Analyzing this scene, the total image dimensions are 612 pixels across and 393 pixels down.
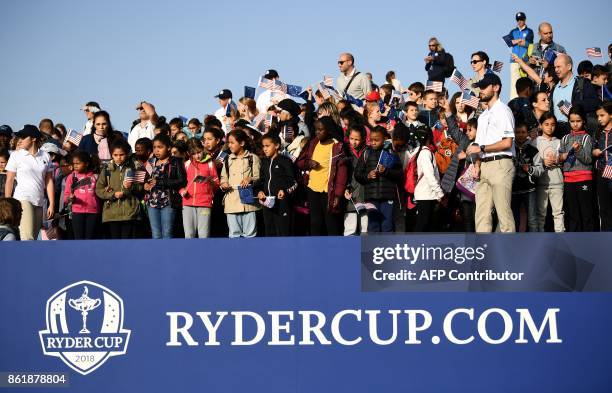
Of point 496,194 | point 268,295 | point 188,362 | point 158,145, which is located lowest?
point 188,362

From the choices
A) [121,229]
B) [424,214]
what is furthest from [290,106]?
[121,229]

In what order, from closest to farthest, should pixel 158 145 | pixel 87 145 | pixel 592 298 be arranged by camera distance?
pixel 592 298 < pixel 158 145 < pixel 87 145

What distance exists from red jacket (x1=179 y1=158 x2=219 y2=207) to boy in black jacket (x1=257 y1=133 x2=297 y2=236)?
619 millimetres

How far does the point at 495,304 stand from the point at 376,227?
10.9ft

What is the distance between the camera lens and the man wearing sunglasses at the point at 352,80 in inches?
605

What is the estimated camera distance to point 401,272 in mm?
8500

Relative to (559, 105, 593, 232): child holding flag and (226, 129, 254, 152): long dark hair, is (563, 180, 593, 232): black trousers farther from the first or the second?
(226, 129, 254, 152): long dark hair

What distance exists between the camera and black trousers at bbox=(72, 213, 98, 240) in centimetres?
1214

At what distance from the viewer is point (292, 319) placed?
8.64 meters

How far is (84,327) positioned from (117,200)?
134 inches

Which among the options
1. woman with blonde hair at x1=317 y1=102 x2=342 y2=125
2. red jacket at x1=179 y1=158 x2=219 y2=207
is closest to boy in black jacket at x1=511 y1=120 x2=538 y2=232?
woman with blonde hair at x1=317 y1=102 x2=342 y2=125

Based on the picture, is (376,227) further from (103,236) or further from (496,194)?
(103,236)

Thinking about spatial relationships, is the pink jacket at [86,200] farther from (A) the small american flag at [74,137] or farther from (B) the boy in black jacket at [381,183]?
(B) the boy in black jacket at [381,183]

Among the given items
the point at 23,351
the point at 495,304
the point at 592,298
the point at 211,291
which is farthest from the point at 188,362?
the point at 592,298
